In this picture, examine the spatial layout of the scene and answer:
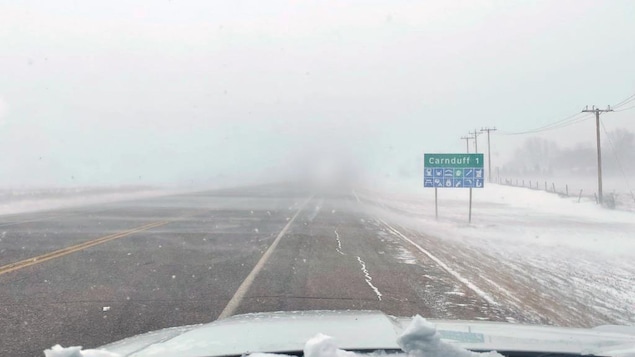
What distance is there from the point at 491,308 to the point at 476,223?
1794 centimetres

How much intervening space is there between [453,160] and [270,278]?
780 inches

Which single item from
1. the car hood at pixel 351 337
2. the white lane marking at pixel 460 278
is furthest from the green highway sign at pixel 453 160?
the car hood at pixel 351 337

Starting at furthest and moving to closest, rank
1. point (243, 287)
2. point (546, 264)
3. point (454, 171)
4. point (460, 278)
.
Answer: point (454, 171)
point (546, 264)
point (460, 278)
point (243, 287)

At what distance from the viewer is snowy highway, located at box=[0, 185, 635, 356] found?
7.01 m

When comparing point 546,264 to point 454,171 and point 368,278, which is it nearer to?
point 368,278

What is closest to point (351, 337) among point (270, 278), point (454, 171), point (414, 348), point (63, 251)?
point (414, 348)

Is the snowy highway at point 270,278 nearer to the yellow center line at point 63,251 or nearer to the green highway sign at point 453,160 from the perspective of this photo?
the yellow center line at point 63,251

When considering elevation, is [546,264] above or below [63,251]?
below

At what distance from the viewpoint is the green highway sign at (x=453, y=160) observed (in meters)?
27.2

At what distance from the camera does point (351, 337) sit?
11.3 ft

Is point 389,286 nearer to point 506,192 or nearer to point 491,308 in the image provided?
point 491,308

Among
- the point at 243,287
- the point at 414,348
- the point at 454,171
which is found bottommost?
the point at 243,287

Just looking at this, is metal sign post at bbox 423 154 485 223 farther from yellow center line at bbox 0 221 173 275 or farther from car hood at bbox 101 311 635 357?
car hood at bbox 101 311 635 357

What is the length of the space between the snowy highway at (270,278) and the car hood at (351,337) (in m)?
2.57
